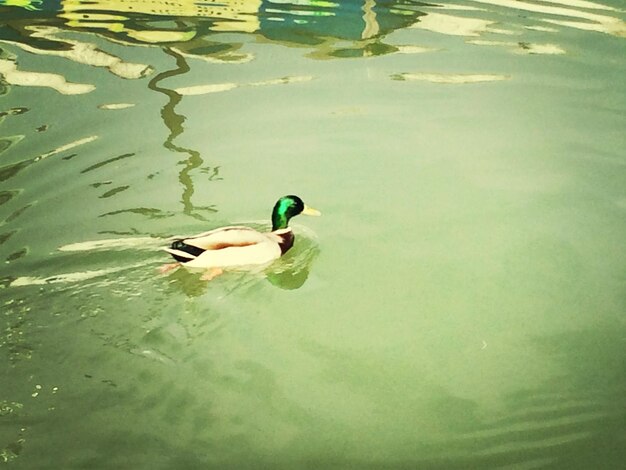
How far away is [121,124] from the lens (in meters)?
6.47

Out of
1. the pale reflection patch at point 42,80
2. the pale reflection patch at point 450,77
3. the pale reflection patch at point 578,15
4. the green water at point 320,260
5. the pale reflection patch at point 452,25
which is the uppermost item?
the pale reflection patch at point 578,15

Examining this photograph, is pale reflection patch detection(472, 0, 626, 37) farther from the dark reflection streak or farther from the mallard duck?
the mallard duck

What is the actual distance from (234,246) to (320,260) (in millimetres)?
705

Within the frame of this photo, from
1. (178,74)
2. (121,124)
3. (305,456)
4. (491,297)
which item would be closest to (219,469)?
(305,456)

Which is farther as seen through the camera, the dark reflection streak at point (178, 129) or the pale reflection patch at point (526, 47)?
the pale reflection patch at point (526, 47)

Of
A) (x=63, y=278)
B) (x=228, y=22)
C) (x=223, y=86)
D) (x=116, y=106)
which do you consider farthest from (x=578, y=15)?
(x=63, y=278)

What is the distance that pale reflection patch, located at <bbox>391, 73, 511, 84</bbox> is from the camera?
7.75 meters

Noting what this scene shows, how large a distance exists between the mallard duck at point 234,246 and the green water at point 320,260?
134mm

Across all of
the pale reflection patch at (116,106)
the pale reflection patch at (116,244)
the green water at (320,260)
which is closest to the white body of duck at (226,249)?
the green water at (320,260)

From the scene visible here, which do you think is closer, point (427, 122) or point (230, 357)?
point (230, 357)

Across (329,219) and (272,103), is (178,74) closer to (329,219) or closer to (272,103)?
(272,103)

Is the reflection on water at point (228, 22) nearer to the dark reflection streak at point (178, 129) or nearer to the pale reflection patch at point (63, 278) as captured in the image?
the dark reflection streak at point (178, 129)

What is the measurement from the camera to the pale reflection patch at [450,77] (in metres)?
7.75

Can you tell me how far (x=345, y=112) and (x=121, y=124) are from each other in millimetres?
2289
